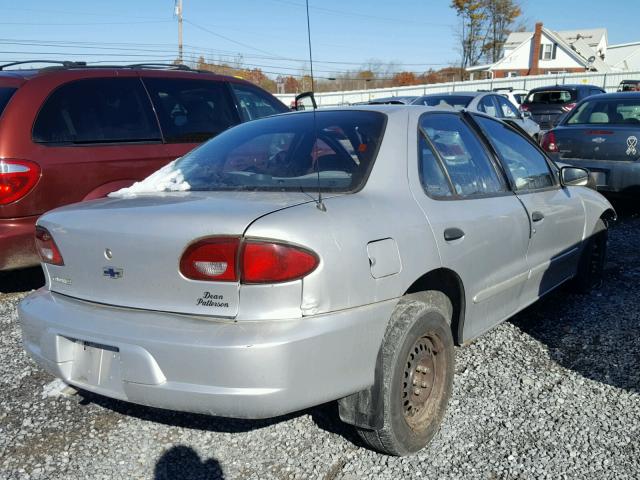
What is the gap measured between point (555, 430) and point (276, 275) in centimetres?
164

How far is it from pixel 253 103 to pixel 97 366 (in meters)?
4.41

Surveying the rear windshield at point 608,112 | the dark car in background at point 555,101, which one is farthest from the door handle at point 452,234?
the dark car in background at point 555,101

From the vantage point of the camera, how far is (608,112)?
800cm

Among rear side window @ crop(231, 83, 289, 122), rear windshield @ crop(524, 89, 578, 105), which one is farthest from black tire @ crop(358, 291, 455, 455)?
rear windshield @ crop(524, 89, 578, 105)

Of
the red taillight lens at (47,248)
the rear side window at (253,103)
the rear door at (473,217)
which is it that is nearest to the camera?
the red taillight lens at (47,248)

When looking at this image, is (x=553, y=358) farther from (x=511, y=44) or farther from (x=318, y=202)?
(x=511, y=44)

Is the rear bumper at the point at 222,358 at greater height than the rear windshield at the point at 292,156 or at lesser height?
lesser

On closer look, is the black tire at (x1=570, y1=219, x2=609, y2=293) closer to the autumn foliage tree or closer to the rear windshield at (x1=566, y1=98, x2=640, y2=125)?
the rear windshield at (x1=566, y1=98, x2=640, y2=125)

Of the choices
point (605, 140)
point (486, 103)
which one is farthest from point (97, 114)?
point (486, 103)

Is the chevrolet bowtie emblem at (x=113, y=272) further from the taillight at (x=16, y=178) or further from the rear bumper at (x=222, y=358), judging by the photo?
the taillight at (x=16, y=178)

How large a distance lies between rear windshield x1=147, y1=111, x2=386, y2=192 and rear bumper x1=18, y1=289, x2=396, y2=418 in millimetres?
711

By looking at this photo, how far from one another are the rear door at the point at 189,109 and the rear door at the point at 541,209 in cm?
262

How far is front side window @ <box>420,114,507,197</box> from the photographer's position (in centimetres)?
327

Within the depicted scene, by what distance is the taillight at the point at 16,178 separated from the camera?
4.31 metres
